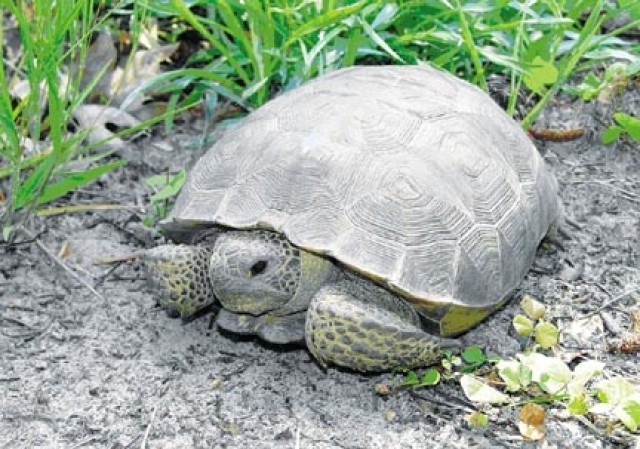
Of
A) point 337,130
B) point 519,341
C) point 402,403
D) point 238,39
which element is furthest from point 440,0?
point 402,403

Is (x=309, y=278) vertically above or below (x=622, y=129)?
above

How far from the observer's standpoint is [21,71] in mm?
3500

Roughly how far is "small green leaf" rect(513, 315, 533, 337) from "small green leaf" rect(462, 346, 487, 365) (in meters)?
0.12

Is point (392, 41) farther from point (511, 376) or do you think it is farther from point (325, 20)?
point (511, 376)

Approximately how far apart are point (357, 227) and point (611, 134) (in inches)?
53.4

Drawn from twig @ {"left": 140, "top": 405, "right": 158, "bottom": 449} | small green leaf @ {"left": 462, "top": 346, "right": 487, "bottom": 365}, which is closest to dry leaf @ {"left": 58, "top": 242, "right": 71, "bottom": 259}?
twig @ {"left": 140, "top": 405, "right": 158, "bottom": 449}

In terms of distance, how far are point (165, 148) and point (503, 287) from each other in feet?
4.69

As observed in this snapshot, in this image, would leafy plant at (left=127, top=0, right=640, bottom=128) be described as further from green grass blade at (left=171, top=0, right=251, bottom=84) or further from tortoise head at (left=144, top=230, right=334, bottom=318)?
tortoise head at (left=144, top=230, right=334, bottom=318)

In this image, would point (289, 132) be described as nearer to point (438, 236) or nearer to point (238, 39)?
point (438, 236)

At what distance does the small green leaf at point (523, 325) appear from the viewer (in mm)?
2650

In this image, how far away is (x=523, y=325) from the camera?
104 inches

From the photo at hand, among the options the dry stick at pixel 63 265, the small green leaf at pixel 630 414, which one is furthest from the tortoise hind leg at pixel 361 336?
the dry stick at pixel 63 265

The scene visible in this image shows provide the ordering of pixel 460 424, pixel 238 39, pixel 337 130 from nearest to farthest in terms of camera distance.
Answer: pixel 460 424, pixel 337 130, pixel 238 39

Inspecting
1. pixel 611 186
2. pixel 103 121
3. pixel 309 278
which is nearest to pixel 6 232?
pixel 103 121
